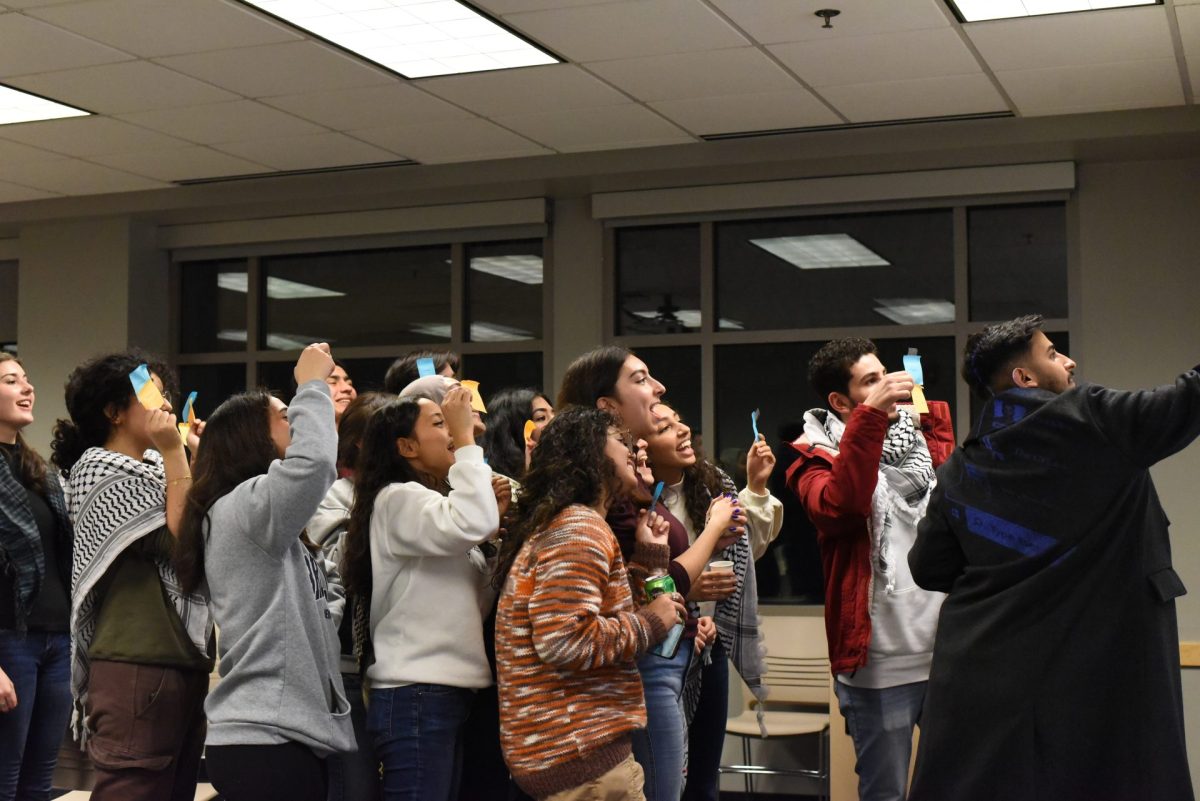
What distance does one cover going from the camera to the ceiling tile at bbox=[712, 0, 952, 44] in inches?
161

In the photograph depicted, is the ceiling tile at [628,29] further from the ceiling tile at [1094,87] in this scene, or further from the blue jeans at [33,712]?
the blue jeans at [33,712]

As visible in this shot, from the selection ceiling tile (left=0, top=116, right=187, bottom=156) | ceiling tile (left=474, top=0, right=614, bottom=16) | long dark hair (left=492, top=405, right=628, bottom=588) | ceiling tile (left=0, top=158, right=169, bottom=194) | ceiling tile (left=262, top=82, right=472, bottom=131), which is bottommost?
long dark hair (left=492, top=405, right=628, bottom=588)

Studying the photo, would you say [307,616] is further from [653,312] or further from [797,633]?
[653,312]

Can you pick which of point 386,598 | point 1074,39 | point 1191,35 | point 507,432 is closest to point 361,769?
point 386,598

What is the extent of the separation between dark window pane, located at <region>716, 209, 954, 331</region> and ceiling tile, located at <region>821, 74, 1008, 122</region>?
88cm

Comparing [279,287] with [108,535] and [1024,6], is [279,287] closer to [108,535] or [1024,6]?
[1024,6]

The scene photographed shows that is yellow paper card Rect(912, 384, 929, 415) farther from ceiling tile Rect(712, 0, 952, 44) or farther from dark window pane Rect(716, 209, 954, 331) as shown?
dark window pane Rect(716, 209, 954, 331)

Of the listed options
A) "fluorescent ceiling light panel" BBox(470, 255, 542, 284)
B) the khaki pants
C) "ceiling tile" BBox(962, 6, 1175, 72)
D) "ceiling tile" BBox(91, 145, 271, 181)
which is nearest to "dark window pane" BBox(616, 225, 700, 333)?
"fluorescent ceiling light panel" BBox(470, 255, 542, 284)

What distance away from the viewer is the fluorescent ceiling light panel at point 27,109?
505 cm

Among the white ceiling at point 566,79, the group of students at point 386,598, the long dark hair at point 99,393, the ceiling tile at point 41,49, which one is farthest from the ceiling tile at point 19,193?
Answer: the long dark hair at point 99,393

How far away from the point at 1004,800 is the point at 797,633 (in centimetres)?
355

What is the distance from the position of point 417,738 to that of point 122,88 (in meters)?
3.36

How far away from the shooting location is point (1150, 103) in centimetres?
507

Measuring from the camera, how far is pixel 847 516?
3.09m
